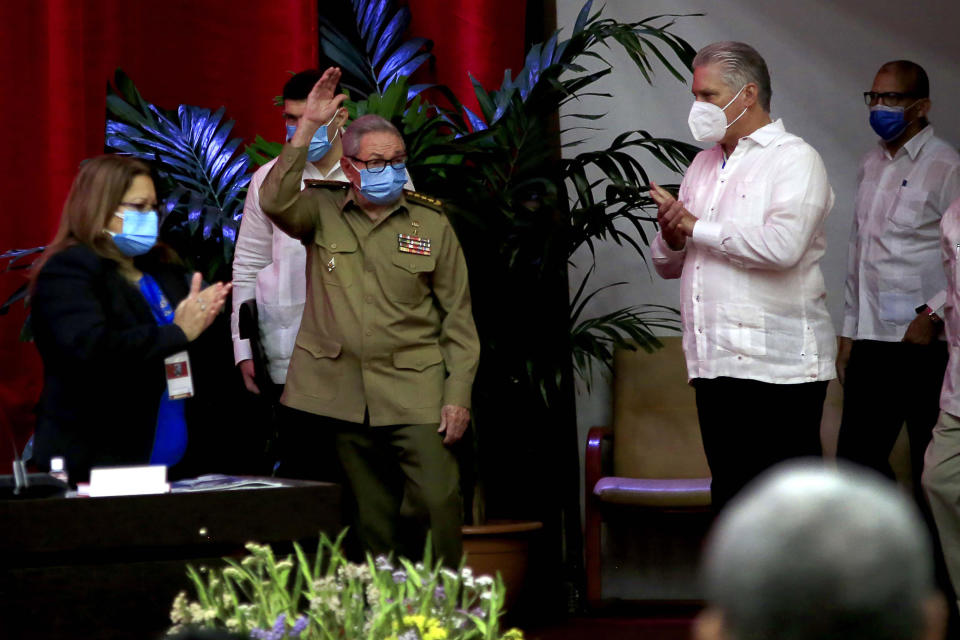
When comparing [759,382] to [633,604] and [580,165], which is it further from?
[633,604]

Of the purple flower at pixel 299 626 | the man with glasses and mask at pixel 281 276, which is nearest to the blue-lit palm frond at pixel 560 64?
the man with glasses and mask at pixel 281 276

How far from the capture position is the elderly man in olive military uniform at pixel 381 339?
3605 mm

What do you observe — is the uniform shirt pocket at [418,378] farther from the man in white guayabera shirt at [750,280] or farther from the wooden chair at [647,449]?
the wooden chair at [647,449]

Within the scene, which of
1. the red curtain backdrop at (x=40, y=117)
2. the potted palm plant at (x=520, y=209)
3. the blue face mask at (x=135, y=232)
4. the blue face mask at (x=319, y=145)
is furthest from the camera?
the red curtain backdrop at (x=40, y=117)

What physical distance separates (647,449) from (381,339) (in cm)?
175

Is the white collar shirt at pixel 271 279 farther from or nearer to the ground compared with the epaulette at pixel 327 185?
nearer to the ground

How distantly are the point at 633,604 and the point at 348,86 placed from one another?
2194mm

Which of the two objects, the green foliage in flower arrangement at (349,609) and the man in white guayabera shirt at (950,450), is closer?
the green foliage in flower arrangement at (349,609)

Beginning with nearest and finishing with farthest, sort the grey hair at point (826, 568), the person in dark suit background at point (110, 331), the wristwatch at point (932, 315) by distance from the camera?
the grey hair at point (826, 568) → the person in dark suit background at point (110, 331) → the wristwatch at point (932, 315)

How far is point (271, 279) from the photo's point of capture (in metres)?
4.02

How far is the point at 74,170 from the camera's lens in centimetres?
452

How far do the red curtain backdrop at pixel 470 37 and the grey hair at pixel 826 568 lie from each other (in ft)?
14.5

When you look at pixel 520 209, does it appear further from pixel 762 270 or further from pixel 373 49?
pixel 762 270

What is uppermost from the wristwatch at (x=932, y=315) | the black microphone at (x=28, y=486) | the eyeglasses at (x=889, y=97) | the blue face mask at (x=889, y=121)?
the eyeglasses at (x=889, y=97)
